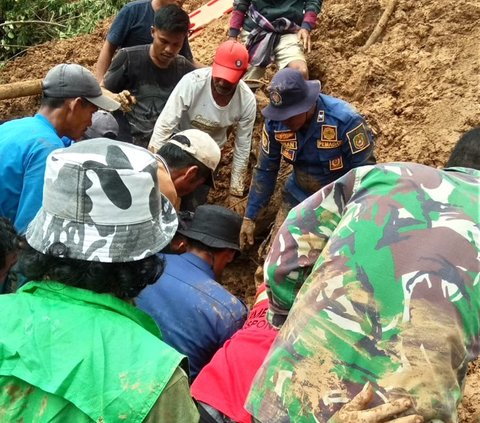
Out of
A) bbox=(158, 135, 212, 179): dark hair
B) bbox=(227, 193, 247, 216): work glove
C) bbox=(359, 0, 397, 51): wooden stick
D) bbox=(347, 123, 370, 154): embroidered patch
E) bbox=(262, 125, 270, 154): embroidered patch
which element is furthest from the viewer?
bbox=(359, 0, 397, 51): wooden stick

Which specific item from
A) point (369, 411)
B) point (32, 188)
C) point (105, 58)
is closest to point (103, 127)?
point (105, 58)

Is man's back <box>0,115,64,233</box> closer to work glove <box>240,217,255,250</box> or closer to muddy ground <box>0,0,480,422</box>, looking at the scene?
work glove <box>240,217,255,250</box>

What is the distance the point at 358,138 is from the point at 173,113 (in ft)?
4.20

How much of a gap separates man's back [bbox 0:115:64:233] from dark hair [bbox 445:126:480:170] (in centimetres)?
181

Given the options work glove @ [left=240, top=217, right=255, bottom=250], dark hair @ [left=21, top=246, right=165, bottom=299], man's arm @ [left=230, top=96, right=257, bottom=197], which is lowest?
work glove @ [left=240, top=217, right=255, bottom=250]

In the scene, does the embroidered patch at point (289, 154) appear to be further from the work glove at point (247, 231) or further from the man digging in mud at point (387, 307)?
the man digging in mud at point (387, 307)

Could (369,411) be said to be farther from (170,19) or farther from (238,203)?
(238,203)

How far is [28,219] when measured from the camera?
2.96m

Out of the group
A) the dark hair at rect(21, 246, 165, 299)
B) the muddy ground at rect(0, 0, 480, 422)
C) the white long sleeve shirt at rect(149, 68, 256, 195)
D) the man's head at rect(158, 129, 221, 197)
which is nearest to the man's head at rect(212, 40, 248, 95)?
the white long sleeve shirt at rect(149, 68, 256, 195)

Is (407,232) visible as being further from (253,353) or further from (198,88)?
(198,88)

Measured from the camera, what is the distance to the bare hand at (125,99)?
4.60 m

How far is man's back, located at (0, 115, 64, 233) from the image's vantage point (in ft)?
9.73

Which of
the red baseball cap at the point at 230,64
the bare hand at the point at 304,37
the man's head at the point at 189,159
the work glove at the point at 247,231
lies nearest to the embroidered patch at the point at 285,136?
the red baseball cap at the point at 230,64

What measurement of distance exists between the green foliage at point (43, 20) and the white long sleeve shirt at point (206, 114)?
4603 millimetres
